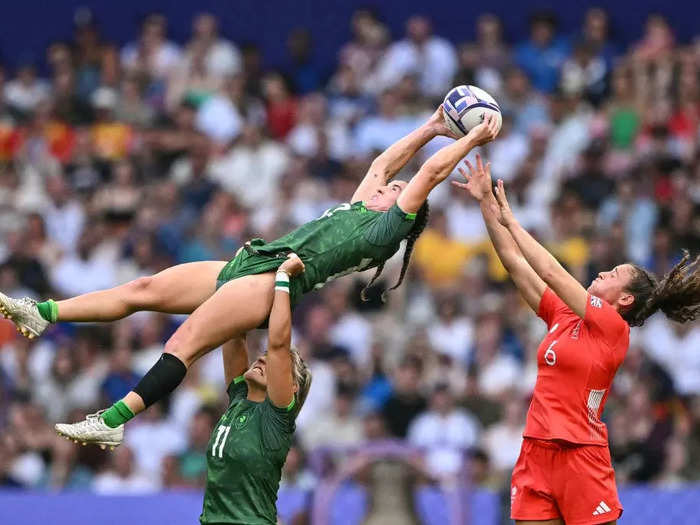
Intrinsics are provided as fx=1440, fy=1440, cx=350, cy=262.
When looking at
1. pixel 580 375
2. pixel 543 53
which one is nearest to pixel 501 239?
pixel 580 375

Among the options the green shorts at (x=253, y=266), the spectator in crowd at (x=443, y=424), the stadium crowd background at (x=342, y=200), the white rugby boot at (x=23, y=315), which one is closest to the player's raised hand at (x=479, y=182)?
the green shorts at (x=253, y=266)

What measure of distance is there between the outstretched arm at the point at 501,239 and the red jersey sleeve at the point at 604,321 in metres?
0.40

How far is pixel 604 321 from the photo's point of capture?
6.93 meters

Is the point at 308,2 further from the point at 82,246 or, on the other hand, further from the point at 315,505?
the point at 315,505

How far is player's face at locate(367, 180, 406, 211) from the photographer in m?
7.56

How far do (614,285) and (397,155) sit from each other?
4.88ft

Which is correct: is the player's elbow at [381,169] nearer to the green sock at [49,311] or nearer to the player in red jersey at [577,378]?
the player in red jersey at [577,378]

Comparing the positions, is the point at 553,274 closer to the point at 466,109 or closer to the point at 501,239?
the point at 501,239

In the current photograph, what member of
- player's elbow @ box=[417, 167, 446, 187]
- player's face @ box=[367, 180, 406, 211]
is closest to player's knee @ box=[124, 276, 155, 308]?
player's face @ box=[367, 180, 406, 211]

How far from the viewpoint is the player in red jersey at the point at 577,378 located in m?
6.94

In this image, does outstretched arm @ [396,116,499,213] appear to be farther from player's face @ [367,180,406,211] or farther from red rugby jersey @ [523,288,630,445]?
red rugby jersey @ [523,288,630,445]

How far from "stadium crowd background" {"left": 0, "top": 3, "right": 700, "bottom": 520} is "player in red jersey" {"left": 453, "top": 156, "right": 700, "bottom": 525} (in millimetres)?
3796

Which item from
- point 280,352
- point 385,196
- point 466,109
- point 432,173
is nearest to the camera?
point 280,352

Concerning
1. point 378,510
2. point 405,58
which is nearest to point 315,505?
point 378,510
